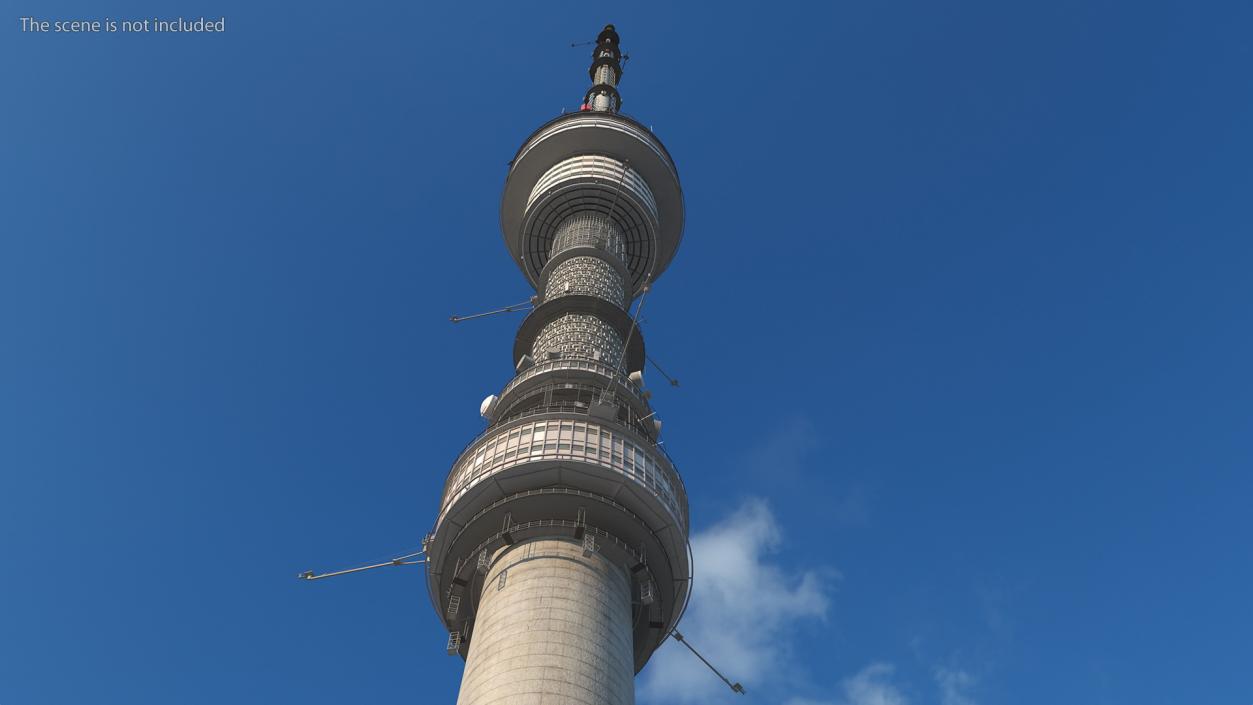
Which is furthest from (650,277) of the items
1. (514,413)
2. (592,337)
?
(514,413)

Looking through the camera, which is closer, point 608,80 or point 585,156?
point 585,156

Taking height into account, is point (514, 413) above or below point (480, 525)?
above

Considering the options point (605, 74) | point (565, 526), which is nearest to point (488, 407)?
point (565, 526)

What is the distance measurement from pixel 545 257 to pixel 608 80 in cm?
2183

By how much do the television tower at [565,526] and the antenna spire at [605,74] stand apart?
2498cm

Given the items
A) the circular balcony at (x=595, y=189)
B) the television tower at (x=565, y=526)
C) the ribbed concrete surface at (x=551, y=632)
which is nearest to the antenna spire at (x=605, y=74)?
the circular balcony at (x=595, y=189)

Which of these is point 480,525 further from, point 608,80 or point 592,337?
point 608,80

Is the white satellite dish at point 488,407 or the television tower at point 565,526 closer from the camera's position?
the television tower at point 565,526

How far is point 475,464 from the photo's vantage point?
135 ft

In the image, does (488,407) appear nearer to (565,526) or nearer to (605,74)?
(565,526)

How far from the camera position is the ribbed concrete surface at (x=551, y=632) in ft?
107

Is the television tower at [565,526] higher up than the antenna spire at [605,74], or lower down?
lower down

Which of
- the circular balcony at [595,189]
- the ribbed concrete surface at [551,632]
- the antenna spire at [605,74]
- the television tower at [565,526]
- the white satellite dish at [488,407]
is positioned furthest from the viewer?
the antenna spire at [605,74]

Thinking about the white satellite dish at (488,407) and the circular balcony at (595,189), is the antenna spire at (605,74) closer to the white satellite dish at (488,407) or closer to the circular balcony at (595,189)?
the circular balcony at (595,189)
